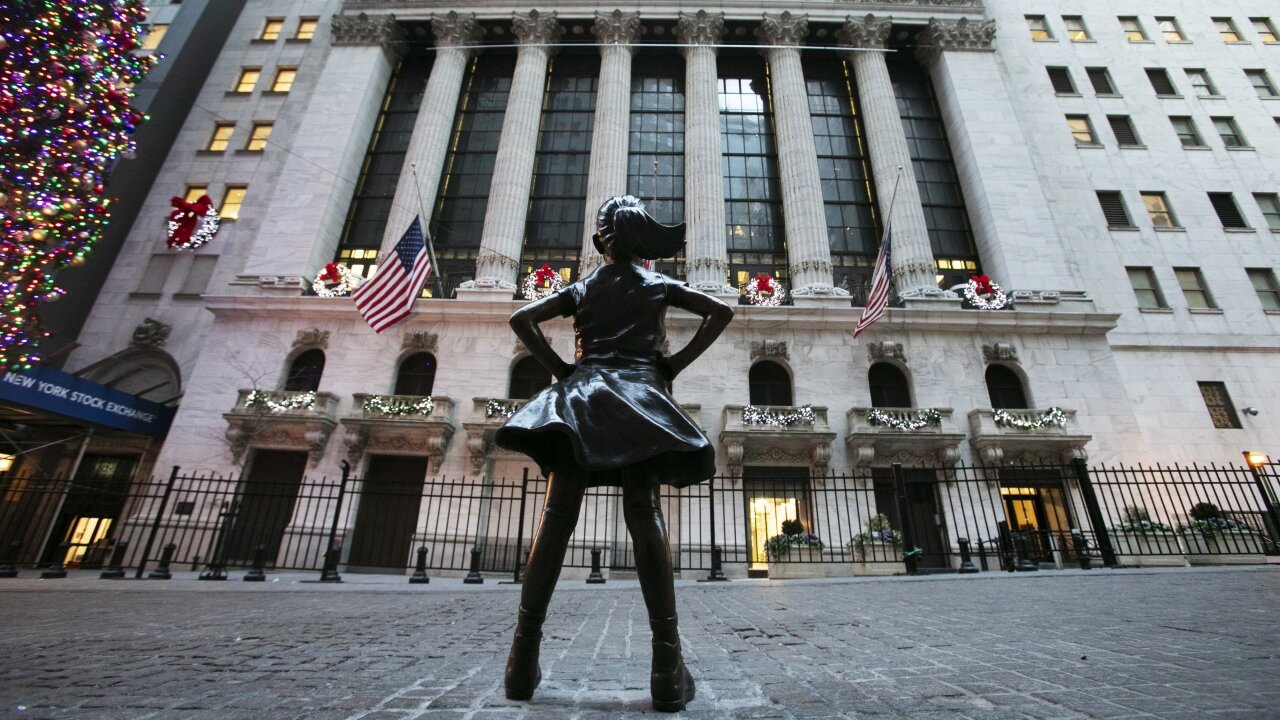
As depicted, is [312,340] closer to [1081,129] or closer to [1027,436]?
[1027,436]

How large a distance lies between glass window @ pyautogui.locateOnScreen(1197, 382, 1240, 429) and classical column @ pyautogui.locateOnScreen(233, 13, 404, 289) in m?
34.8

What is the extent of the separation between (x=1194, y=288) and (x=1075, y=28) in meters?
15.1

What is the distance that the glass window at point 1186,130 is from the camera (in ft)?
81.5

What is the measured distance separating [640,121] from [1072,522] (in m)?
23.6

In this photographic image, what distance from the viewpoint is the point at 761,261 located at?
23.0 meters

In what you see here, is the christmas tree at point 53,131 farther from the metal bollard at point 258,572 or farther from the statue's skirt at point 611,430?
the statue's skirt at point 611,430

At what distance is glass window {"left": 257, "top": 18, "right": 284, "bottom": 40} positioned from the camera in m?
28.3

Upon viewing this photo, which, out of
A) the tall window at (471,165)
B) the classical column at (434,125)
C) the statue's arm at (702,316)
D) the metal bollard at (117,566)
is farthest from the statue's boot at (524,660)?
the tall window at (471,165)

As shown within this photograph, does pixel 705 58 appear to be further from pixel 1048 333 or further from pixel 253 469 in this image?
pixel 253 469

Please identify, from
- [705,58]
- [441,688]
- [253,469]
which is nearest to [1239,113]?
[705,58]

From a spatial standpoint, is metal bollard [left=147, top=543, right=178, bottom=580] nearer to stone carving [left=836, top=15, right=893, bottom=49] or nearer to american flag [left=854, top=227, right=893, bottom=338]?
american flag [left=854, top=227, right=893, bottom=338]

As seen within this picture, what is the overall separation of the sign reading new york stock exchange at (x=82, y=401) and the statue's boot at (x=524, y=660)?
17.9m

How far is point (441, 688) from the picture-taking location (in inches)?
96.2

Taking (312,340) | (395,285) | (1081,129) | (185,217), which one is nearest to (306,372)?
(312,340)
